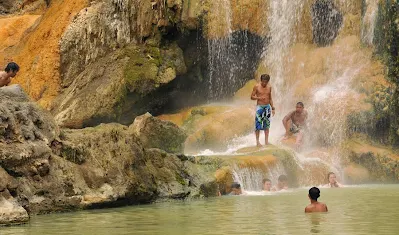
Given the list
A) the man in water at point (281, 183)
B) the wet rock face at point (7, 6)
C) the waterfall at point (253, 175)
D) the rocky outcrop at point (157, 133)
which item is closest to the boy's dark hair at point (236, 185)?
the waterfall at point (253, 175)

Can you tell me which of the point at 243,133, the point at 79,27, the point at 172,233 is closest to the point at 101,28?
the point at 79,27

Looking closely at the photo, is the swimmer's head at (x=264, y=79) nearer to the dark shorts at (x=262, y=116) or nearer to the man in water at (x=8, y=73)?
the dark shorts at (x=262, y=116)

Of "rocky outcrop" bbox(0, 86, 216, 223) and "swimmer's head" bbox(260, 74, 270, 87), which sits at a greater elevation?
"swimmer's head" bbox(260, 74, 270, 87)

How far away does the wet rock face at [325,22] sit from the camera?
71.6 feet

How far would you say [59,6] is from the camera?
24531 mm

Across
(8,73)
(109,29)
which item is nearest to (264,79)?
(8,73)

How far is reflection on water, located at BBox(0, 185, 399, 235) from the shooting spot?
7910 mm

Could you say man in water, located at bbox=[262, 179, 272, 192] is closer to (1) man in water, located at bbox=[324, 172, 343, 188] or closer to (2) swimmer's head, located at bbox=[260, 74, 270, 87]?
(1) man in water, located at bbox=[324, 172, 343, 188]

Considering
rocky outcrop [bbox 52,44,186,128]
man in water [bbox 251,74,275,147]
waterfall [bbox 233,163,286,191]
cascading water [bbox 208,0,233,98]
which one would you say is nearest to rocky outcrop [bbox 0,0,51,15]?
rocky outcrop [bbox 52,44,186,128]

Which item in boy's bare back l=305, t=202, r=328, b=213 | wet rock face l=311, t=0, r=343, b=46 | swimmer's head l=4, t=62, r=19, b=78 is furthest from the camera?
wet rock face l=311, t=0, r=343, b=46

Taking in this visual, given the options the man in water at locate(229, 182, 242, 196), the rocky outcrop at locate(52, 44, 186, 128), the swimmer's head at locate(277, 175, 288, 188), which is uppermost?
the rocky outcrop at locate(52, 44, 186, 128)

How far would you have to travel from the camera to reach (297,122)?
1789 centimetres

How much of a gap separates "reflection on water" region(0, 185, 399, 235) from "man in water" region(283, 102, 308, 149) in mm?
5658

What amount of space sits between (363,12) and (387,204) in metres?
11.3
